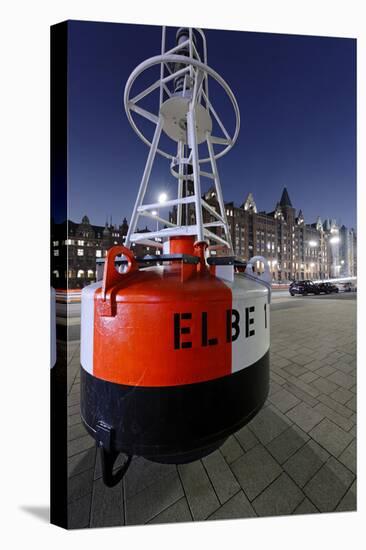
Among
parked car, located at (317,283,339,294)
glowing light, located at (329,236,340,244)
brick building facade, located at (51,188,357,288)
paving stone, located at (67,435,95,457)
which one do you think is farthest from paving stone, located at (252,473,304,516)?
parked car, located at (317,283,339,294)

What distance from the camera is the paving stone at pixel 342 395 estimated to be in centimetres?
186

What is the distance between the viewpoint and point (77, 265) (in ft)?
4.95

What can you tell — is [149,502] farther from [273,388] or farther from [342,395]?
[342,395]

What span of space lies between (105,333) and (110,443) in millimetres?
516

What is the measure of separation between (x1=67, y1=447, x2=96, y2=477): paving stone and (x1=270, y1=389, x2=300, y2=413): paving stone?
1578 mm

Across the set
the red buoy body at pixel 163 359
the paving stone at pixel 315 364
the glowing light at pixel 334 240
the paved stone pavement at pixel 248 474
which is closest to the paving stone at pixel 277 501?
the paved stone pavement at pixel 248 474

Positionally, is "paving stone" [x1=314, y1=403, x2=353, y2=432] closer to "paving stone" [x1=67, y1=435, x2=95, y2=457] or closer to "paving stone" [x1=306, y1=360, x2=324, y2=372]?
"paving stone" [x1=306, y1=360, x2=324, y2=372]

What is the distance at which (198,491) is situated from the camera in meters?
1.26

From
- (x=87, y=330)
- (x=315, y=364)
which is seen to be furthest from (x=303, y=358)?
(x=87, y=330)

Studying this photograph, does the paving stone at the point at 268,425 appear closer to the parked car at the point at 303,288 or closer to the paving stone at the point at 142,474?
the paving stone at the point at 142,474

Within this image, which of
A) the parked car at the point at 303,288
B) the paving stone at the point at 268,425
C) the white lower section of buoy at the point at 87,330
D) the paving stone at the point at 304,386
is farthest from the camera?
the parked car at the point at 303,288

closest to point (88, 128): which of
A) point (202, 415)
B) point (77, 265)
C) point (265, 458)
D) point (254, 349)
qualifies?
point (77, 265)

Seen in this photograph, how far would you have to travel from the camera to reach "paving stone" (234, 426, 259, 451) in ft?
5.06

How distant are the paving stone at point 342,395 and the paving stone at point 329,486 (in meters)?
0.55
